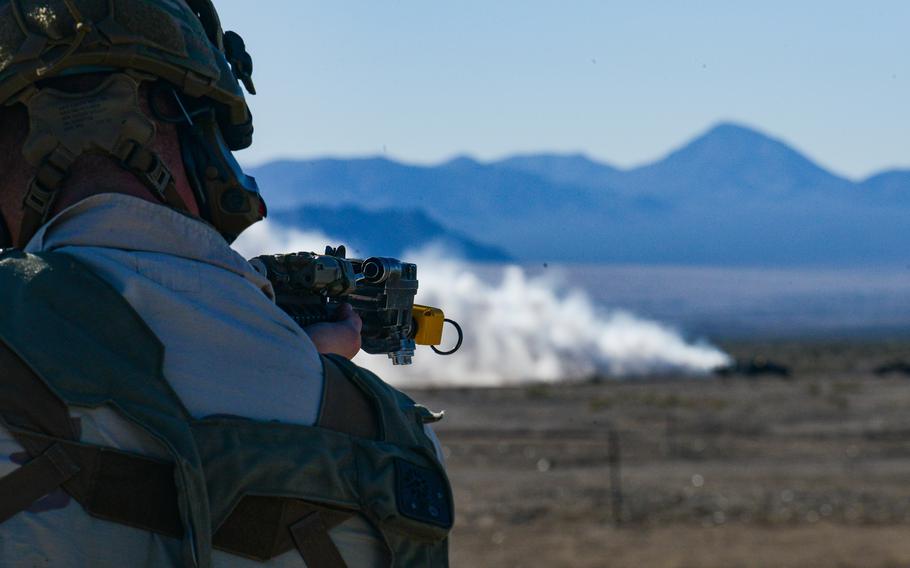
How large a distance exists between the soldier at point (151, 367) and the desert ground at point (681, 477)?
50.9 feet

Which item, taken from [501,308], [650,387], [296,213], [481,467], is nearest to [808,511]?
[481,467]

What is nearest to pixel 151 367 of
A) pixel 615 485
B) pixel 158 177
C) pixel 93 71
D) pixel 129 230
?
pixel 129 230

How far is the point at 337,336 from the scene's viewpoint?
295 centimetres

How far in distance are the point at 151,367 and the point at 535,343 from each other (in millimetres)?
69718

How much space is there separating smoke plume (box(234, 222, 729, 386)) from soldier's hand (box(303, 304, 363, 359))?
184 feet

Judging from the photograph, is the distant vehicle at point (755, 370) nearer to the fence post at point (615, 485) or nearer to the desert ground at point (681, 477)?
the desert ground at point (681, 477)

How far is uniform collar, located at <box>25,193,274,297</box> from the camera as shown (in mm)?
2217

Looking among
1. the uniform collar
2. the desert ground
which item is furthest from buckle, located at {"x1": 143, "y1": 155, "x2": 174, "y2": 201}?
the desert ground

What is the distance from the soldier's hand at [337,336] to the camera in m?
2.89

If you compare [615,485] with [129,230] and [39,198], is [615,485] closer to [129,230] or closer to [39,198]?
[39,198]

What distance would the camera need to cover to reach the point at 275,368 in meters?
2.27

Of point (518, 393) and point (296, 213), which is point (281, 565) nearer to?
point (518, 393)

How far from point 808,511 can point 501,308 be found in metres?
51.8

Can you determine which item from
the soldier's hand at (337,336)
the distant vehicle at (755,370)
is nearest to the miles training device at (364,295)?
the soldier's hand at (337,336)
